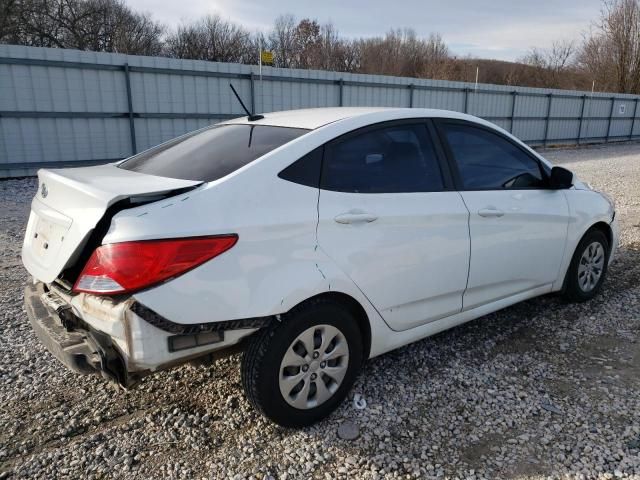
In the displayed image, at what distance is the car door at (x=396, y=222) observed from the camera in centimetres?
258

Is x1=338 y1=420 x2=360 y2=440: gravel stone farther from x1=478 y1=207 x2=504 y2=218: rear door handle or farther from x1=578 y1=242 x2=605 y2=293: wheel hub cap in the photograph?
x1=578 y1=242 x2=605 y2=293: wheel hub cap

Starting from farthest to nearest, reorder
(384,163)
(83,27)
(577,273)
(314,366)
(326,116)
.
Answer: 1. (83,27)
2. (577,273)
3. (326,116)
4. (384,163)
5. (314,366)

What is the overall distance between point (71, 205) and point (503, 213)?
2.53 meters

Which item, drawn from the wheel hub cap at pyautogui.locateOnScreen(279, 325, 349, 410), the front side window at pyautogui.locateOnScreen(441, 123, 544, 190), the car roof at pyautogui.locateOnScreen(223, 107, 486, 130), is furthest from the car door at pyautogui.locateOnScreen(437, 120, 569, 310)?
the wheel hub cap at pyautogui.locateOnScreen(279, 325, 349, 410)

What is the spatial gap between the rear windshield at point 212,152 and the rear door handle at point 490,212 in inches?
49.2

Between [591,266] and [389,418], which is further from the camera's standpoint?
[591,266]

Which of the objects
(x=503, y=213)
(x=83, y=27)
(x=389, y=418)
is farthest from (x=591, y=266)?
(x=83, y=27)

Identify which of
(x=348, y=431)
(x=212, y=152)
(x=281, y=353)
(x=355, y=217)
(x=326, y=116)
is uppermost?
(x=326, y=116)

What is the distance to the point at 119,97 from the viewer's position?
11195 mm

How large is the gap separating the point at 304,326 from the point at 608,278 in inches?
149

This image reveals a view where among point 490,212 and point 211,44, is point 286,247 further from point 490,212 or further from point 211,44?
point 211,44

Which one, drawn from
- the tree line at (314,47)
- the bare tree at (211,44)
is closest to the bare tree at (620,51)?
the tree line at (314,47)

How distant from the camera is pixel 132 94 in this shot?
37.2ft

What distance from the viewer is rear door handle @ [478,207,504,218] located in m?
3.17
